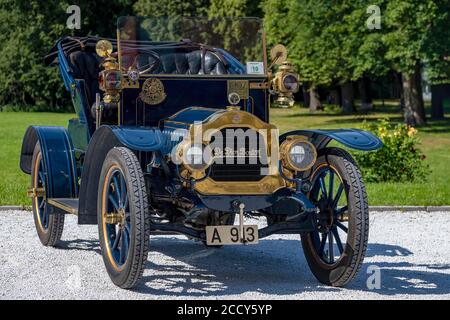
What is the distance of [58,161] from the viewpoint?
997 centimetres

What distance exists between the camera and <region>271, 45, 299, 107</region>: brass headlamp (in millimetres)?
9000

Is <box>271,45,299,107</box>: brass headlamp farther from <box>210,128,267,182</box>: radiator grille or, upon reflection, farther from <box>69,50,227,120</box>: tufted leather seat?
<box>210,128,267,182</box>: radiator grille

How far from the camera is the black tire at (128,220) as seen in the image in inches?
296

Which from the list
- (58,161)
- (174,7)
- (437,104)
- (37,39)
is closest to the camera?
(58,161)

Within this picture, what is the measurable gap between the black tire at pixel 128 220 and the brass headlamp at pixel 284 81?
5.69ft

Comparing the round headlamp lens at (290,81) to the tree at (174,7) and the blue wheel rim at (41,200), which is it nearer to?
the blue wheel rim at (41,200)

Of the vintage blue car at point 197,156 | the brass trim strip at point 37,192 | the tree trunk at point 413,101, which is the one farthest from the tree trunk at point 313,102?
the vintage blue car at point 197,156

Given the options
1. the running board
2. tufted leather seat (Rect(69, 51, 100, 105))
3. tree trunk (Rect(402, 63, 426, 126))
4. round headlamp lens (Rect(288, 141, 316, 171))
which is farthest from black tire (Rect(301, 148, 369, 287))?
tree trunk (Rect(402, 63, 426, 126))

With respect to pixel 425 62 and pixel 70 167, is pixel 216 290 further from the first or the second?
pixel 425 62

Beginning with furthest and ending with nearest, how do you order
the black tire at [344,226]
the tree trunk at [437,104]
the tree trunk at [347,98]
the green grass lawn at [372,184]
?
the tree trunk at [347,98]
the tree trunk at [437,104]
the green grass lawn at [372,184]
the black tire at [344,226]

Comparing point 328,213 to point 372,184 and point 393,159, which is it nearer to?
point 372,184

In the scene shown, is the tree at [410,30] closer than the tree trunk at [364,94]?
Yes

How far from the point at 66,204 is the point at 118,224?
54.5 inches

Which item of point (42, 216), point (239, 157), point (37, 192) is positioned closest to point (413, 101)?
point (42, 216)
